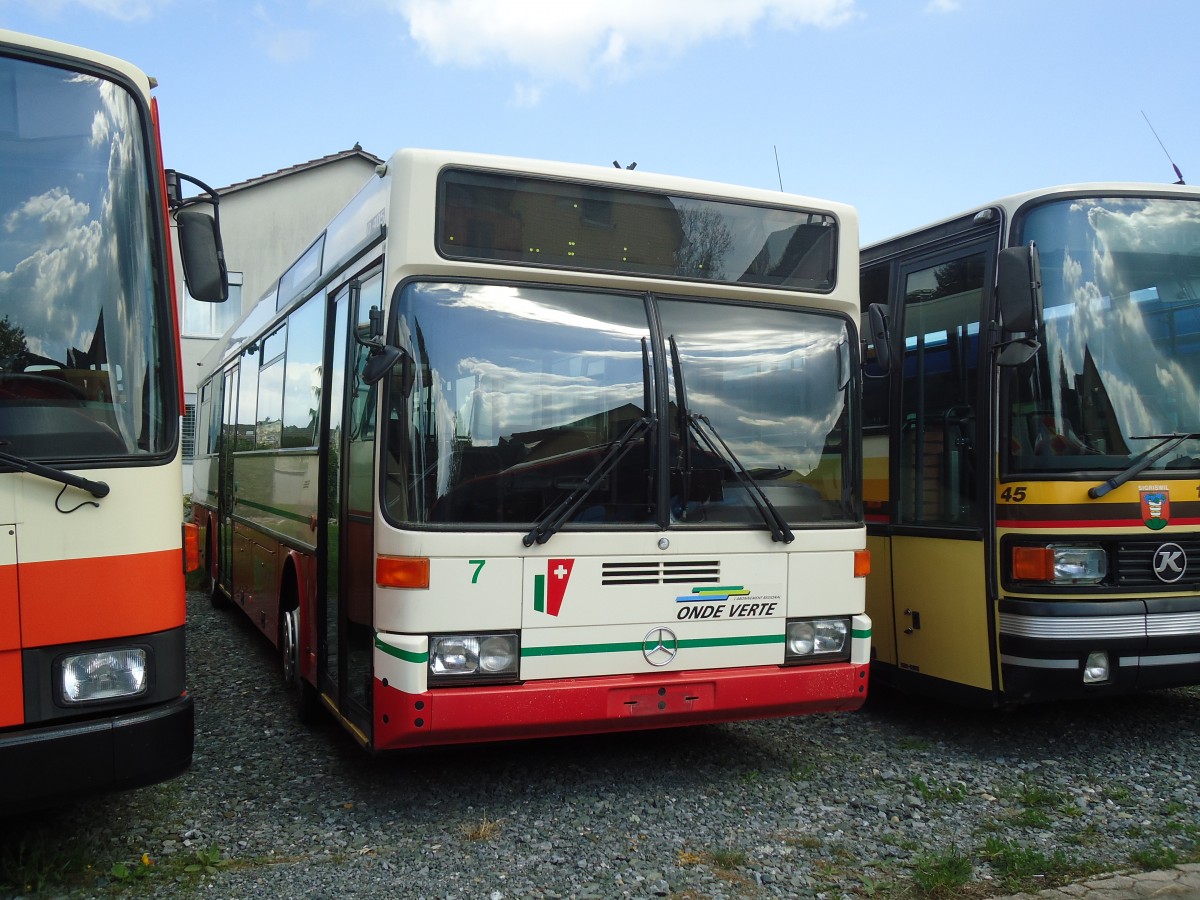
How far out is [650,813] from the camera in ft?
16.6

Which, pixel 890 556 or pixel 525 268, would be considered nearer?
pixel 525 268

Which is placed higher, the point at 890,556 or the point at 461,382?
the point at 461,382

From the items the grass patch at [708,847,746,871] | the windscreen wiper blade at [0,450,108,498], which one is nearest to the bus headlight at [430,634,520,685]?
the grass patch at [708,847,746,871]

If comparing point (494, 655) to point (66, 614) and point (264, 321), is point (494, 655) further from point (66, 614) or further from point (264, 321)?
point (264, 321)

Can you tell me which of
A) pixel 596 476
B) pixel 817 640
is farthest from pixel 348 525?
pixel 817 640

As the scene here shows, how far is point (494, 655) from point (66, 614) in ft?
5.70

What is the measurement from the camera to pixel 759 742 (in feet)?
20.6

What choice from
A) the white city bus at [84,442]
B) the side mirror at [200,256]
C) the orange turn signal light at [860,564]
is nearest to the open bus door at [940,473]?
the orange turn signal light at [860,564]

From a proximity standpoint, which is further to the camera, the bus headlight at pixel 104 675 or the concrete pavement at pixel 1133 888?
the concrete pavement at pixel 1133 888

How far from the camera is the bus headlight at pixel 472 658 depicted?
4668 millimetres

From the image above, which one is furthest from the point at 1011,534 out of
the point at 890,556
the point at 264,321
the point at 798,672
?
the point at 264,321

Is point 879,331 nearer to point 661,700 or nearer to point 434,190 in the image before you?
point 661,700

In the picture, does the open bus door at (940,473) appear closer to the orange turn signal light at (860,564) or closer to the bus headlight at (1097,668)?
the bus headlight at (1097,668)

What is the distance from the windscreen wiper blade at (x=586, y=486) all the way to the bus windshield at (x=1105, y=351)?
2128mm
